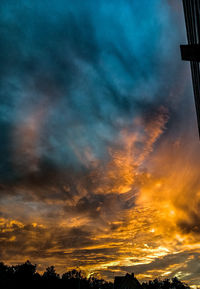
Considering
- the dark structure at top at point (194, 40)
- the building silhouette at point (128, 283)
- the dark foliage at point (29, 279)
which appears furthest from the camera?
the dark foliage at point (29, 279)

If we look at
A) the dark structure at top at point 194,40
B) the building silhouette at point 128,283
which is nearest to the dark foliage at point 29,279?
the building silhouette at point 128,283

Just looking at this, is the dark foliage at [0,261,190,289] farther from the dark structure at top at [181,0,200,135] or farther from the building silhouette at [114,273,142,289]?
the dark structure at top at [181,0,200,135]

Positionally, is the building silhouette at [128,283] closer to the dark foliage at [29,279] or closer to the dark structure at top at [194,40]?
the dark foliage at [29,279]

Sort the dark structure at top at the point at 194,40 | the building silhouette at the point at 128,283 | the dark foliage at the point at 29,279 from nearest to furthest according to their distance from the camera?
the dark structure at top at the point at 194,40, the building silhouette at the point at 128,283, the dark foliage at the point at 29,279

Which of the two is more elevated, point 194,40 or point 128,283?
point 194,40

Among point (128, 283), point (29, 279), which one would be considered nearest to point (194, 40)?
point (128, 283)

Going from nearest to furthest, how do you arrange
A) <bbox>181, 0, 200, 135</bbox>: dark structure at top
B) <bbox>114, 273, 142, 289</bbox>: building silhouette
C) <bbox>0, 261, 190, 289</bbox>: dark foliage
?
1. <bbox>181, 0, 200, 135</bbox>: dark structure at top
2. <bbox>114, 273, 142, 289</bbox>: building silhouette
3. <bbox>0, 261, 190, 289</bbox>: dark foliage

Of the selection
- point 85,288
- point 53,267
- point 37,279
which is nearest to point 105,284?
point 85,288

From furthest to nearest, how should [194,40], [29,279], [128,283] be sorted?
[29,279] < [128,283] < [194,40]

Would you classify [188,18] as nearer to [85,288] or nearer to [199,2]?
[199,2]

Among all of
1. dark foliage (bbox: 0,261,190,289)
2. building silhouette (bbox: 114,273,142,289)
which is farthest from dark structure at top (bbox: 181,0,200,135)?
dark foliage (bbox: 0,261,190,289)

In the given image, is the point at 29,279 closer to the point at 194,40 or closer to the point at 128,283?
the point at 128,283

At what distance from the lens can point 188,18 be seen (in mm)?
9797

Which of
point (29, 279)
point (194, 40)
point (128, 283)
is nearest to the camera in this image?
point (194, 40)
